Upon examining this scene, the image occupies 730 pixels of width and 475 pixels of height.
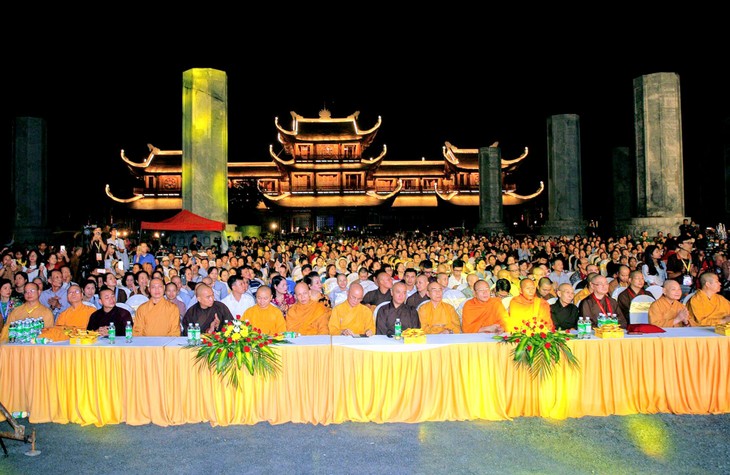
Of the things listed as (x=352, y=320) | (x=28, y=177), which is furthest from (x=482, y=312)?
(x=28, y=177)

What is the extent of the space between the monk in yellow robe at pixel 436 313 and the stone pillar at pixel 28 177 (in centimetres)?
2203

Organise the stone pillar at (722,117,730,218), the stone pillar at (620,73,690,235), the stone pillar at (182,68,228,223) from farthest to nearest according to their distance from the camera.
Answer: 1. the stone pillar at (722,117,730,218)
2. the stone pillar at (182,68,228,223)
3. the stone pillar at (620,73,690,235)

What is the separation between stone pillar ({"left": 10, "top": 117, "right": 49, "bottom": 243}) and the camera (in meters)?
23.0

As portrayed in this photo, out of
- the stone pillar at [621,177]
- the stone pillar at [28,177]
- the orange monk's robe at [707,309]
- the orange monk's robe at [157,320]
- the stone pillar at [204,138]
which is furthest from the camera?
the stone pillar at [621,177]

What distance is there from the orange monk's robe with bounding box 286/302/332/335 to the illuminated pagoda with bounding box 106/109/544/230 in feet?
120

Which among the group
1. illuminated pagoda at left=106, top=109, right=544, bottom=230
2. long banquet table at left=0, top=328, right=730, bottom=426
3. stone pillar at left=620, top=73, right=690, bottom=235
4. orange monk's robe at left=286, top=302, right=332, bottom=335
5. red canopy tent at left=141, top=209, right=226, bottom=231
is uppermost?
illuminated pagoda at left=106, top=109, right=544, bottom=230

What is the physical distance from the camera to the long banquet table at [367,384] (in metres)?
4.93

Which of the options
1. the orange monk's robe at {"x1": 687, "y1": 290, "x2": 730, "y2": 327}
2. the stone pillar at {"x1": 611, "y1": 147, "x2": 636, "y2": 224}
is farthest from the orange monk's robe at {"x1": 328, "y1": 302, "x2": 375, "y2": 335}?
the stone pillar at {"x1": 611, "y1": 147, "x2": 636, "y2": 224}

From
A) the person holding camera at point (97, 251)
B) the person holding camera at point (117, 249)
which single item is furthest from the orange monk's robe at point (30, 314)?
the person holding camera at point (117, 249)

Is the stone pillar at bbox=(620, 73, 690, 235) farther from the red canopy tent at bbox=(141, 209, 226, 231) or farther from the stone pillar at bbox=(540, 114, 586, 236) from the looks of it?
the red canopy tent at bbox=(141, 209, 226, 231)

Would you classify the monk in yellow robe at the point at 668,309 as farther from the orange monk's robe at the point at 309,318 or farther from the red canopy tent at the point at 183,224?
the red canopy tent at the point at 183,224

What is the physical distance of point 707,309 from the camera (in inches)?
242

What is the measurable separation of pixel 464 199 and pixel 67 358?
154ft

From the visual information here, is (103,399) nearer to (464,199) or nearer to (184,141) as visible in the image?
(184,141)
